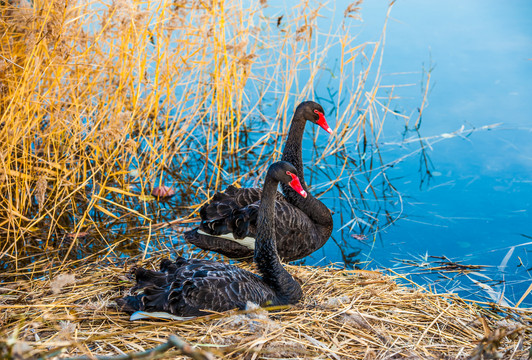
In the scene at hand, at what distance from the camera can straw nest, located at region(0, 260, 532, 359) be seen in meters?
2.77

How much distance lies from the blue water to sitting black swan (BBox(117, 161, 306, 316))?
1138 millimetres

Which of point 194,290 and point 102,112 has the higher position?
point 102,112

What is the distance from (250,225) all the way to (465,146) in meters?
3.07

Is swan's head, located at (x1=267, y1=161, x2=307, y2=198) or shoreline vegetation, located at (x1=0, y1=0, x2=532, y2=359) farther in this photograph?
swan's head, located at (x1=267, y1=161, x2=307, y2=198)

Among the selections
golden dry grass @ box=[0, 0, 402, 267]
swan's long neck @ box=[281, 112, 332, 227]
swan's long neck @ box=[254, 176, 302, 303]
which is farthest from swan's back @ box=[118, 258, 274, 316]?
swan's long neck @ box=[281, 112, 332, 227]

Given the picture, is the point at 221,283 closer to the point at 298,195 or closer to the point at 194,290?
the point at 194,290

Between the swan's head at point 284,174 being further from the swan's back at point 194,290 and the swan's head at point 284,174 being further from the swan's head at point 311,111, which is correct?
the swan's head at point 311,111

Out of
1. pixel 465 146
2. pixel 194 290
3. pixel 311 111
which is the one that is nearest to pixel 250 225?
pixel 194 290

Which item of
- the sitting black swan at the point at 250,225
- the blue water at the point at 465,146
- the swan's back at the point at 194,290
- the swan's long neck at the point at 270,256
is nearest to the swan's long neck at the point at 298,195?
the sitting black swan at the point at 250,225

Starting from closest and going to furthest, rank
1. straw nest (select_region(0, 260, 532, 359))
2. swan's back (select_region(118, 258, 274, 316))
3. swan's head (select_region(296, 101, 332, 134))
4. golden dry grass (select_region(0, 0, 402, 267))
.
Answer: straw nest (select_region(0, 260, 532, 359)), swan's back (select_region(118, 258, 274, 316)), golden dry grass (select_region(0, 0, 402, 267)), swan's head (select_region(296, 101, 332, 134))

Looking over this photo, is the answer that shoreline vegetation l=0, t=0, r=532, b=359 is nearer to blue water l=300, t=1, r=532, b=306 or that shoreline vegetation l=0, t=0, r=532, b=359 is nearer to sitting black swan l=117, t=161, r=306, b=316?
sitting black swan l=117, t=161, r=306, b=316

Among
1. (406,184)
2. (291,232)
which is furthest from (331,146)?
(291,232)

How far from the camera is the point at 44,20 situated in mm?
3600

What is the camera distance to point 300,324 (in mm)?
3000
